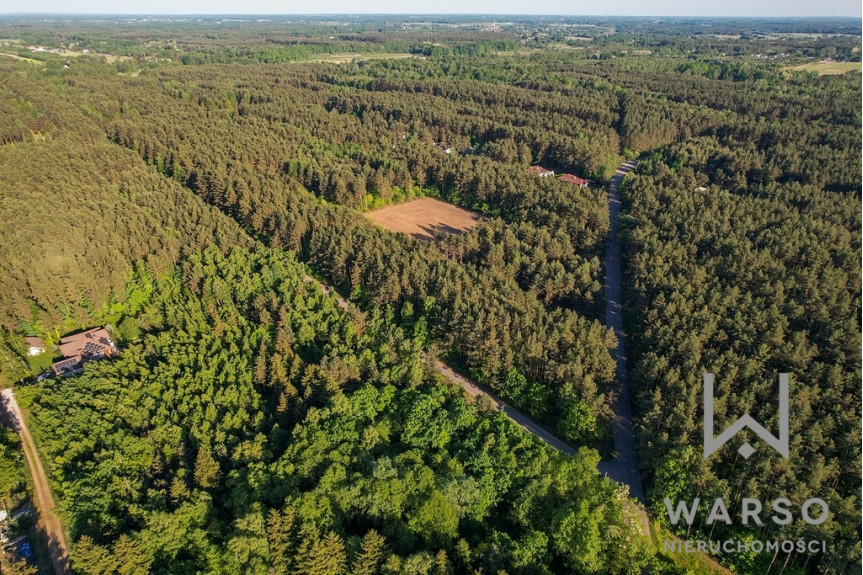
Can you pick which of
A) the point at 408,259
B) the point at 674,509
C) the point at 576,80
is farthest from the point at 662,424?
the point at 576,80

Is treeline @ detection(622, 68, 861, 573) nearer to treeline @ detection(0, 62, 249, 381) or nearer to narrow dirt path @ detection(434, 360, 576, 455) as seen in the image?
narrow dirt path @ detection(434, 360, 576, 455)

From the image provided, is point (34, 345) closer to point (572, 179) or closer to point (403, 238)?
point (403, 238)

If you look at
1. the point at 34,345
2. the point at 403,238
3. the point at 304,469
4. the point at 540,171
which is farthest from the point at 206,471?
the point at 540,171

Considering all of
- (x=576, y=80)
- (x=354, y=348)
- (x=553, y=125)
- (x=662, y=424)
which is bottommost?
(x=662, y=424)

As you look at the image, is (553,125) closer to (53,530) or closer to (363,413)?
(363,413)

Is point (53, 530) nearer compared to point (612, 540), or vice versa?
point (612, 540)

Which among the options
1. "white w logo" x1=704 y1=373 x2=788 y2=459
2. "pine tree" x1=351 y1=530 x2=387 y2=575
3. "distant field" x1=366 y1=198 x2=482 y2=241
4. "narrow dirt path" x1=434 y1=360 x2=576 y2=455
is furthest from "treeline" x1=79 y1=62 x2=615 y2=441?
"pine tree" x1=351 y1=530 x2=387 y2=575
